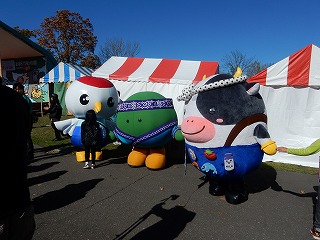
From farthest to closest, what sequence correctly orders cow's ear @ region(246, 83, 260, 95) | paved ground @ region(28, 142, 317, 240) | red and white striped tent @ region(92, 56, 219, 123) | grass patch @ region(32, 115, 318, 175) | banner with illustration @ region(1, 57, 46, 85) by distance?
1. banner with illustration @ region(1, 57, 46, 85)
2. red and white striped tent @ region(92, 56, 219, 123)
3. grass patch @ region(32, 115, 318, 175)
4. cow's ear @ region(246, 83, 260, 95)
5. paved ground @ region(28, 142, 317, 240)

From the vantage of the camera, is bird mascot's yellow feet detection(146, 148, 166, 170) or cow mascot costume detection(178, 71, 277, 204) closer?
cow mascot costume detection(178, 71, 277, 204)

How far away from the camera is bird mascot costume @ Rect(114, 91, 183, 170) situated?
6347mm

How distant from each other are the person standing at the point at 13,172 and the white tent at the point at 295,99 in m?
7.03

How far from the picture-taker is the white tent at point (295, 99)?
7.29 m

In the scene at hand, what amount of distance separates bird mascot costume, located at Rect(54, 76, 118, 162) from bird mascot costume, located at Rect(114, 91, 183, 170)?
655 millimetres

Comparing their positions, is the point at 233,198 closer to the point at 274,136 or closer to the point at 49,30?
the point at 274,136

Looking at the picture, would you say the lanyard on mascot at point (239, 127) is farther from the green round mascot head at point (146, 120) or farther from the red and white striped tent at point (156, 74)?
the red and white striped tent at point (156, 74)

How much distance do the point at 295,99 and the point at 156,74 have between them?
577cm

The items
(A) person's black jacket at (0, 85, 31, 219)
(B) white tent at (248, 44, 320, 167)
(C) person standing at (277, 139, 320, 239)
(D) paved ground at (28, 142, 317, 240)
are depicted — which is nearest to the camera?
(A) person's black jacket at (0, 85, 31, 219)

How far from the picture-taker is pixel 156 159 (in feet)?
22.0

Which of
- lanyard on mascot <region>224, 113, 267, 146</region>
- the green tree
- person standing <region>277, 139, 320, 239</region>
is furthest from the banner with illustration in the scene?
person standing <region>277, 139, 320, 239</region>

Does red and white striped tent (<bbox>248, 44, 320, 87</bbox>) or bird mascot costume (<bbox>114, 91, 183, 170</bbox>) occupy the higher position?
red and white striped tent (<bbox>248, 44, 320, 87</bbox>)

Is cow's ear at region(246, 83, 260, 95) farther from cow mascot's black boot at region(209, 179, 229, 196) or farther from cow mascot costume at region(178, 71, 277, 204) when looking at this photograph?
cow mascot's black boot at region(209, 179, 229, 196)

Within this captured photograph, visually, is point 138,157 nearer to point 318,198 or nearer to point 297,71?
point 318,198
